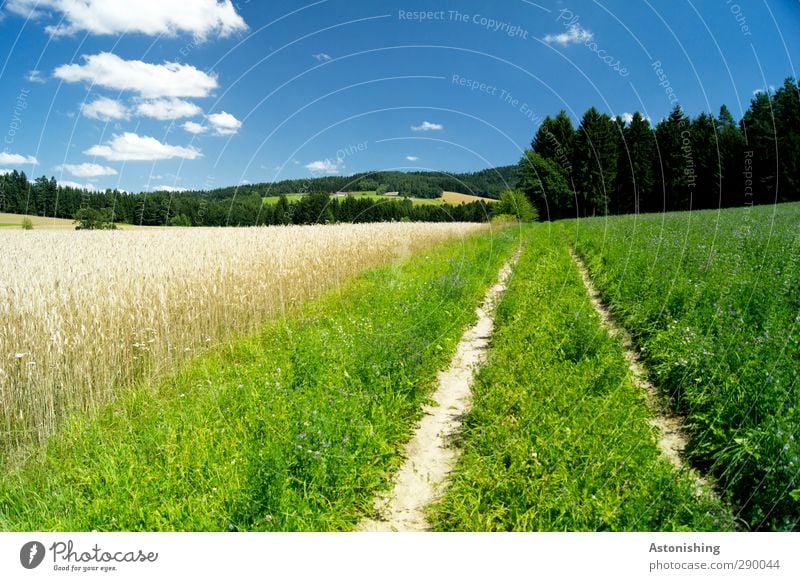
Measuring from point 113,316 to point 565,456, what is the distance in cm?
625

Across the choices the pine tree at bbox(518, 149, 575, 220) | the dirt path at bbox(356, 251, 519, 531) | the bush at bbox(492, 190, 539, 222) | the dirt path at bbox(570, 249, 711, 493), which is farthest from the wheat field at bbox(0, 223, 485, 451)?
the bush at bbox(492, 190, 539, 222)

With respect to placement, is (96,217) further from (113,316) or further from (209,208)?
(113,316)

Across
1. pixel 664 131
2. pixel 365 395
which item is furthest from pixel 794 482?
pixel 664 131

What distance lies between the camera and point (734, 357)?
5570mm

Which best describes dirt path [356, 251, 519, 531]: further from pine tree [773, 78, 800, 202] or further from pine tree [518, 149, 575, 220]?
pine tree [518, 149, 575, 220]

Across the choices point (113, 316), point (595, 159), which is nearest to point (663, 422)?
point (113, 316)

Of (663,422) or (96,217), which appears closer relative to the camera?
(663,422)

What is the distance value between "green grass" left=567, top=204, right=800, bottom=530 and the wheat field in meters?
6.90

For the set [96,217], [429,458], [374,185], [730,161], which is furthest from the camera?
[730,161]

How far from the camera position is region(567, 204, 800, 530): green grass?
3820mm

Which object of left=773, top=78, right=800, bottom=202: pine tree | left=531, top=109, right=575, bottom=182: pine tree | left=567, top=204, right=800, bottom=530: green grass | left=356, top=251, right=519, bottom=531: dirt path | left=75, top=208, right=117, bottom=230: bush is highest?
left=531, top=109, right=575, bottom=182: pine tree

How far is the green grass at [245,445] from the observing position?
146 inches

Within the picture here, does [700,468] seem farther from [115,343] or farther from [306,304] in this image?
[306,304]
